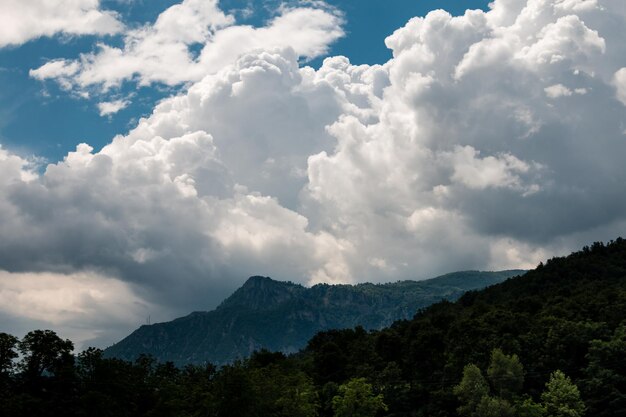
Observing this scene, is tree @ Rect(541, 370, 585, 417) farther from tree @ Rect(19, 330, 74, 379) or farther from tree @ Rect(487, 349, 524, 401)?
tree @ Rect(19, 330, 74, 379)

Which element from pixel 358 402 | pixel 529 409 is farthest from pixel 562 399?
pixel 358 402

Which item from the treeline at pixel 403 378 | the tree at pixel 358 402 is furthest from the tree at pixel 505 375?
the tree at pixel 358 402

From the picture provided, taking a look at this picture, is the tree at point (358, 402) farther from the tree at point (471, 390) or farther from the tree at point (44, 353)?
the tree at point (44, 353)

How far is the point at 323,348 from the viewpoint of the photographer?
17688 centimetres

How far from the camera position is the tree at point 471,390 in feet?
398

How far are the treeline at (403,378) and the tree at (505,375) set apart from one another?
183 mm

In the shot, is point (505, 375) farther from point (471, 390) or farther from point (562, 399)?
point (562, 399)

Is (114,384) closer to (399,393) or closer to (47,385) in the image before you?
(47,385)

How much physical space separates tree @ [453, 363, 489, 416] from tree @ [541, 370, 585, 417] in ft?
34.8

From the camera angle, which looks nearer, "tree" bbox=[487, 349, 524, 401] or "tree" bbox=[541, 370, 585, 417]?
"tree" bbox=[541, 370, 585, 417]

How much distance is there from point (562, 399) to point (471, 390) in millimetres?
15165

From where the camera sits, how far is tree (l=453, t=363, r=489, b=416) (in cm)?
12144

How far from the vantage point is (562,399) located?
11831 centimetres

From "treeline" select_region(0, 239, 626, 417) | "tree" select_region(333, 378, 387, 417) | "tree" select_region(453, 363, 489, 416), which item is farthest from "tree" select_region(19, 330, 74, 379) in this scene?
"tree" select_region(453, 363, 489, 416)
